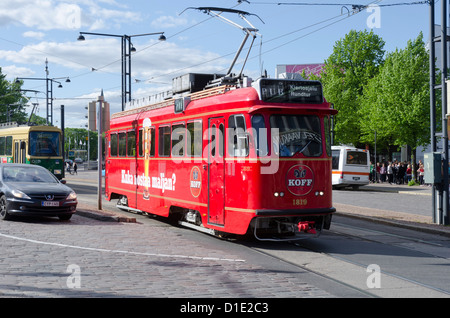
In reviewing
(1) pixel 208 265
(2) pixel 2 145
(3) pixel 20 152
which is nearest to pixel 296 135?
(1) pixel 208 265

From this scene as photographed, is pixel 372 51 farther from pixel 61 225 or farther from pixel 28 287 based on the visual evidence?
pixel 28 287

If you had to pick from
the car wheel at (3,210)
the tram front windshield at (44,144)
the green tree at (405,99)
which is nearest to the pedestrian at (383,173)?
the green tree at (405,99)

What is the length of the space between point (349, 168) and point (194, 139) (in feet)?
77.6

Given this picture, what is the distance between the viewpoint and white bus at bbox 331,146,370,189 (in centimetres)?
3462

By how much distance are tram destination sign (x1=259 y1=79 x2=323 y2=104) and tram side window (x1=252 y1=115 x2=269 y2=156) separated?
409mm

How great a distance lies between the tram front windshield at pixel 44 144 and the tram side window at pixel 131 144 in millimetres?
14077

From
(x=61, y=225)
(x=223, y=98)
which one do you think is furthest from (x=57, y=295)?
(x=61, y=225)

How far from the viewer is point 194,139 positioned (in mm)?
12500

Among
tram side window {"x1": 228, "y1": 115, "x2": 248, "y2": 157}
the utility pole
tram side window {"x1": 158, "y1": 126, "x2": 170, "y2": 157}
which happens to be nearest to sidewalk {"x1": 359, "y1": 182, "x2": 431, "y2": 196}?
the utility pole

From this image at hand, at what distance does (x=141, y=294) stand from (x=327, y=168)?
5.49 metres

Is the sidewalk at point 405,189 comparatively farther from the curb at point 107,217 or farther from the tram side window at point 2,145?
the tram side window at point 2,145

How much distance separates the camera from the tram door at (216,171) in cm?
1126

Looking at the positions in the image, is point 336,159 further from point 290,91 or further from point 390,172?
point 290,91
